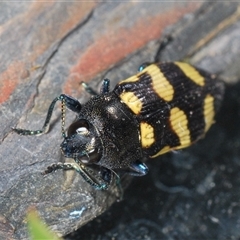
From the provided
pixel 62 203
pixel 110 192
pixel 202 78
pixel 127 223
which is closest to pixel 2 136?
pixel 62 203

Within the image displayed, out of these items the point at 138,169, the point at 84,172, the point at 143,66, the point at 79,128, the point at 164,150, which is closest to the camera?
the point at 84,172

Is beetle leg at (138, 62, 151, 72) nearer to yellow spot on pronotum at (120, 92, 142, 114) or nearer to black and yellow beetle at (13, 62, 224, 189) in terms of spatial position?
black and yellow beetle at (13, 62, 224, 189)

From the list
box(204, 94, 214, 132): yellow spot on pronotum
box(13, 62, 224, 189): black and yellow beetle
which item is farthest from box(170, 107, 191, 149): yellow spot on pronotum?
box(204, 94, 214, 132): yellow spot on pronotum

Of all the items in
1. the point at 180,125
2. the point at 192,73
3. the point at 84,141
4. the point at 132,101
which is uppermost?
the point at 84,141

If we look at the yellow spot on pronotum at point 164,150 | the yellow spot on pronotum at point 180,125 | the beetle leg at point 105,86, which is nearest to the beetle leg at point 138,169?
the yellow spot on pronotum at point 164,150

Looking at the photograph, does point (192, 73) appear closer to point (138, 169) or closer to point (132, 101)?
point (132, 101)

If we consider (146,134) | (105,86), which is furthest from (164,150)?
(105,86)
